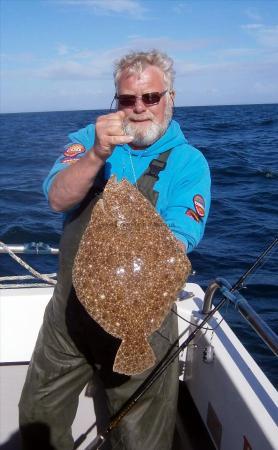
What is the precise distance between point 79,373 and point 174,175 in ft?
5.35

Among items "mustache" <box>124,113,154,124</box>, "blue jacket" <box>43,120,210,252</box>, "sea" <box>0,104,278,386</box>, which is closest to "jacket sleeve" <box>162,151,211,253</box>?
"blue jacket" <box>43,120,210,252</box>

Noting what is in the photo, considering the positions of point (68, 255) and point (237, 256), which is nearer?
point (68, 255)

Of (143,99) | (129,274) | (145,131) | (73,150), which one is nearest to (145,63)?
(143,99)

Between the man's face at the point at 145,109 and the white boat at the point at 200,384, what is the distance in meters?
1.35

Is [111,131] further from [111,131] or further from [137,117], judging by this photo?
[137,117]

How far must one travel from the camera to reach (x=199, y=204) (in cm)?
296

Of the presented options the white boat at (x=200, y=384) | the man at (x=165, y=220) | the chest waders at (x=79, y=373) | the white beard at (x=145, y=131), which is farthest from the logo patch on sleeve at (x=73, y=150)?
the white boat at (x=200, y=384)

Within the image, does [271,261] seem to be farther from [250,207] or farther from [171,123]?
[171,123]

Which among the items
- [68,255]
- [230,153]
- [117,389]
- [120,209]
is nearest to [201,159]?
[120,209]

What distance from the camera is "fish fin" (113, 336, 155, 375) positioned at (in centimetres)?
244

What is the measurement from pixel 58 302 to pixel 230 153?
65.4 ft

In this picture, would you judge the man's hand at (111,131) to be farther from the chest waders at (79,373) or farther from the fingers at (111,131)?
the chest waders at (79,373)

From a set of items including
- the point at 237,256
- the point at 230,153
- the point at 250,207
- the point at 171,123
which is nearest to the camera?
the point at 171,123

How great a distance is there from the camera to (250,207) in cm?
1262
